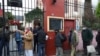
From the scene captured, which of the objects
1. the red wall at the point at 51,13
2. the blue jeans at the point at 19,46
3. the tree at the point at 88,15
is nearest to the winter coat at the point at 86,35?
the red wall at the point at 51,13

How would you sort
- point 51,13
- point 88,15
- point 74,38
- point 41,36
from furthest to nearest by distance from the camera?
1. point 88,15
2. point 51,13
3. point 74,38
4. point 41,36

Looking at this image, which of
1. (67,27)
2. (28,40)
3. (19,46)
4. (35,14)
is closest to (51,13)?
(35,14)

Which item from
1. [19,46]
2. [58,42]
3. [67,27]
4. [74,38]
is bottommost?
[19,46]

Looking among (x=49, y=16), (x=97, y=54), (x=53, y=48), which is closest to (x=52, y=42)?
(x=53, y=48)

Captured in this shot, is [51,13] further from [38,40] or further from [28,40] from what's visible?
[28,40]

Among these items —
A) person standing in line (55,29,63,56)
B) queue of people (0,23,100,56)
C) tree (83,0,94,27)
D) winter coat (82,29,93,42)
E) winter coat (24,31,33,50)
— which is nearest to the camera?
winter coat (24,31,33,50)

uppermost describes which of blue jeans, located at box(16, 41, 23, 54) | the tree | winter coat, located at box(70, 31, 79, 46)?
the tree

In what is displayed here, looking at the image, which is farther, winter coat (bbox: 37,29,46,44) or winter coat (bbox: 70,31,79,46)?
winter coat (bbox: 70,31,79,46)

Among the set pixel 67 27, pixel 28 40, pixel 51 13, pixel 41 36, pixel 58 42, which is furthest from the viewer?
pixel 67 27

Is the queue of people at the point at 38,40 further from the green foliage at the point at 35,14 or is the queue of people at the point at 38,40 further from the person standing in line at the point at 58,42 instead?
the green foliage at the point at 35,14

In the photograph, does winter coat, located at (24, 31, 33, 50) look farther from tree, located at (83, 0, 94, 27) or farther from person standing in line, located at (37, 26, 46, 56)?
tree, located at (83, 0, 94, 27)

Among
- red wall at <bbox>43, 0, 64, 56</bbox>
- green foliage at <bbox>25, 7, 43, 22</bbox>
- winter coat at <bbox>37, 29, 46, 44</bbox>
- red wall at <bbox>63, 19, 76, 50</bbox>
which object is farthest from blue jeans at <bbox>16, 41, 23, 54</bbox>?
red wall at <bbox>63, 19, 76, 50</bbox>

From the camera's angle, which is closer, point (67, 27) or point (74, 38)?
point (74, 38)

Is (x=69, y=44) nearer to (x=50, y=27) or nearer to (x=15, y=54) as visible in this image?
(x=50, y=27)
